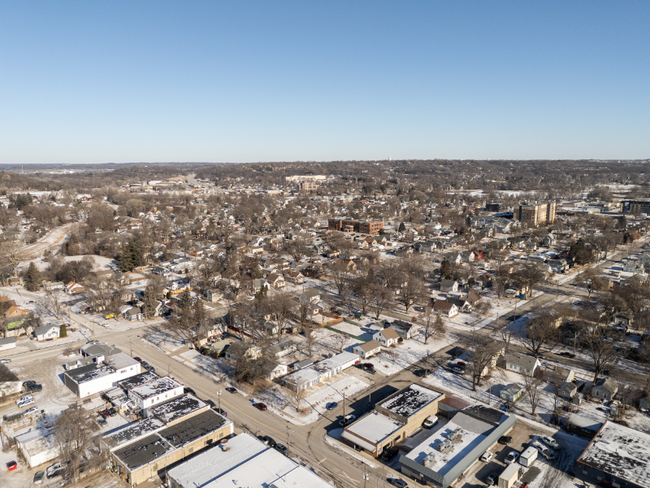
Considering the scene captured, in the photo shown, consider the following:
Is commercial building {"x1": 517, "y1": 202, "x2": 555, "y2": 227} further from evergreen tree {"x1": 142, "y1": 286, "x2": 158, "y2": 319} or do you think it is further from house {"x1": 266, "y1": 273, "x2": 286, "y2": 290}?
evergreen tree {"x1": 142, "y1": 286, "x2": 158, "y2": 319}

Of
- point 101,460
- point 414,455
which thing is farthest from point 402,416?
point 101,460

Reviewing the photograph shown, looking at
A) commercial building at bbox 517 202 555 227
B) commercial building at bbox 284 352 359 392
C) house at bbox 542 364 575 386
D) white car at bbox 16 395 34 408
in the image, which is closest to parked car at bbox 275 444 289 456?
commercial building at bbox 284 352 359 392

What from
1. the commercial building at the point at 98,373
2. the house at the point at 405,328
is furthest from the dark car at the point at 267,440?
the house at the point at 405,328

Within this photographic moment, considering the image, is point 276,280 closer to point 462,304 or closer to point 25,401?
point 462,304

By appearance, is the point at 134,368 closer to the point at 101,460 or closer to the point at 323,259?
the point at 101,460

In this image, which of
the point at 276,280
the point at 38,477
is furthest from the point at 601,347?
the point at 38,477

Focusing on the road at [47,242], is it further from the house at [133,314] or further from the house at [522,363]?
the house at [522,363]
